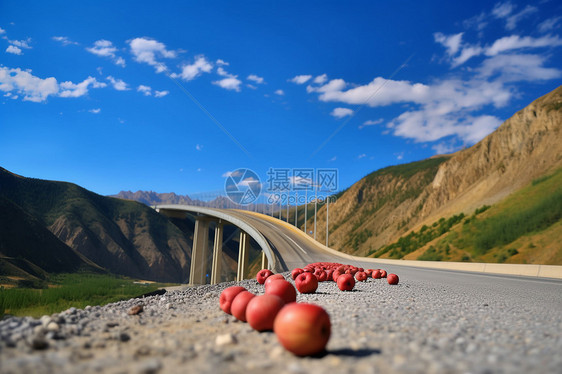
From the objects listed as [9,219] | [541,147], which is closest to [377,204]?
[541,147]

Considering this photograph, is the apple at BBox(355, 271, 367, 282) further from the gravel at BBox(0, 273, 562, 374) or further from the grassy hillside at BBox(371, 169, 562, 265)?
the grassy hillside at BBox(371, 169, 562, 265)

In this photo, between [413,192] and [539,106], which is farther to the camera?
[413,192]

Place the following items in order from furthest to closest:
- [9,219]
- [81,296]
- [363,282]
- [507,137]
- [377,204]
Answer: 1. [377,204]
2. [507,137]
3. [9,219]
4. [81,296]
5. [363,282]

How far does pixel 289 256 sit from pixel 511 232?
2560 cm

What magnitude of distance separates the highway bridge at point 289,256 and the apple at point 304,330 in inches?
643

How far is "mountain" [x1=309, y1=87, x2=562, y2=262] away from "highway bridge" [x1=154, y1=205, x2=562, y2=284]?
24.4 m

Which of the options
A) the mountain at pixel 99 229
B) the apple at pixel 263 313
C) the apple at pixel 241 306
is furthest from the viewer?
the mountain at pixel 99 229

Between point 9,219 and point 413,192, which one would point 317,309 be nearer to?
point 9,219

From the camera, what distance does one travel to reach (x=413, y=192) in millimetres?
106625

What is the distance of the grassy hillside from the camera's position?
1457 inches

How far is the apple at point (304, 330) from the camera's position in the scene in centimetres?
394

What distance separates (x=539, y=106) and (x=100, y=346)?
7586cm

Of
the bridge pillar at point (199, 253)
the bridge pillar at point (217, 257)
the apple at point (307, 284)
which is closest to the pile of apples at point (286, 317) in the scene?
the apple at point (307, 284)

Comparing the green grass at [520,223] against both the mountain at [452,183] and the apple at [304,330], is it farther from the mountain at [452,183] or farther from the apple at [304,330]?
the apple at [304,330]
